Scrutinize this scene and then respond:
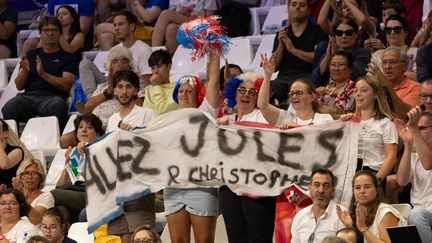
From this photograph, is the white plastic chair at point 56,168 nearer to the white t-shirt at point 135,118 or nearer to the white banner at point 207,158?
the white t-shirt at point 135,118

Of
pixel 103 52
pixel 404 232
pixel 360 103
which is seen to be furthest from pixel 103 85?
pixel 404 232

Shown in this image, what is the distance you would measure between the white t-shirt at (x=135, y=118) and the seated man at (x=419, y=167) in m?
2.22

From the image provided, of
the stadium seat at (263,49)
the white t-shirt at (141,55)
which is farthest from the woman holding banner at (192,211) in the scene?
the stadium seat at (263,49)

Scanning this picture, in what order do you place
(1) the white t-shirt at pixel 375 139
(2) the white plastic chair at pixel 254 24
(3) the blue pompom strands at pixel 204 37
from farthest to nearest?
(2) the white plastic chair at pixel 254 24 < (3) the blue pompom strands at pixel 204 37 < (1) the white t-shirt at pixel 375 139

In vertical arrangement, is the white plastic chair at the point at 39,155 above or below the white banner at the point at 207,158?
below

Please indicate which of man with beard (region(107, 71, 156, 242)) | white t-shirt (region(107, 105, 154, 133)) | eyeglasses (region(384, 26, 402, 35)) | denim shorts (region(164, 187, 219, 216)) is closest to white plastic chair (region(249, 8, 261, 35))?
eyeglasses (region(384, 26, 402, 35))

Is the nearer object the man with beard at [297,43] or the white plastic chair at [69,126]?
the man with beard at [297,43]

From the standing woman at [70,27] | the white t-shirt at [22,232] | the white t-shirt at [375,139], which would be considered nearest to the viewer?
the white t-shirt at [375,139]

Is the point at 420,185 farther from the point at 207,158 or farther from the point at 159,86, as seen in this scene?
the point at 159,86

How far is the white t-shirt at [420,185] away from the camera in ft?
29.6

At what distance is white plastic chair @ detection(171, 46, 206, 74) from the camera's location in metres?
12.7

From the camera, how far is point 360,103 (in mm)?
9250

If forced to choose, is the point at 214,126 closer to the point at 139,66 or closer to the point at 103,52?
the point at 139,66

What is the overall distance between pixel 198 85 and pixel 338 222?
5.34 feet
